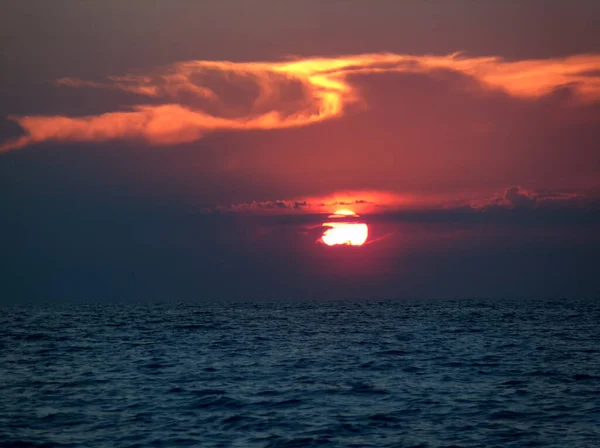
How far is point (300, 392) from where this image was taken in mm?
29984

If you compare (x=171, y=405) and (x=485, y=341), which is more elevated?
(x=485, y=341)

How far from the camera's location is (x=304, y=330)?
216 ft

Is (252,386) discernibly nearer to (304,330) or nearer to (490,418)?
(490,418)

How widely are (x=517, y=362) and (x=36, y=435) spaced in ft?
94.7

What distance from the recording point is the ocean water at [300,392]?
74.8 ft

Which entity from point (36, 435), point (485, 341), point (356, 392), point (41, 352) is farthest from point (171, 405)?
point (485, 341)

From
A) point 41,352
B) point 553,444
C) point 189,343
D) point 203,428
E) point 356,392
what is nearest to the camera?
point 553,444

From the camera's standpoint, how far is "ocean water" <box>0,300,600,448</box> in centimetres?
2280

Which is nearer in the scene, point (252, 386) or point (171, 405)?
point (171, 405)

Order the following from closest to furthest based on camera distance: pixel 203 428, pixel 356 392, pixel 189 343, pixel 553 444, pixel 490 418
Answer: pixel 553 444
pixel 203 428
pixel 490 418
pixel 356 392
pixel 189 343

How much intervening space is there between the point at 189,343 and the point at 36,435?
2885cm

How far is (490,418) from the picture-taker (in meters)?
25.1

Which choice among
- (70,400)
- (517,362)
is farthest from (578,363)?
(70,400)

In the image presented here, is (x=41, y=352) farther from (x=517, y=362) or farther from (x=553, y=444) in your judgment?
(x=553, y=444)
